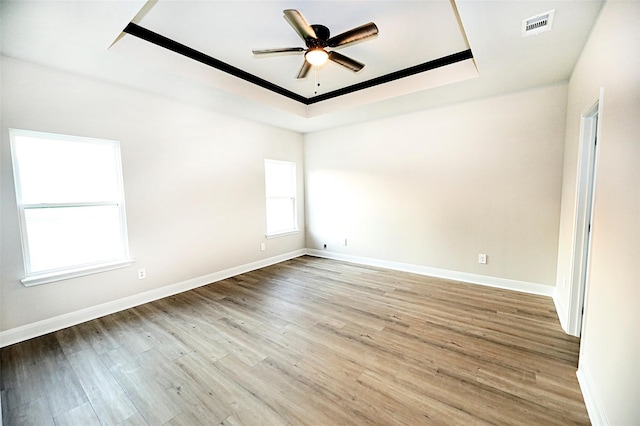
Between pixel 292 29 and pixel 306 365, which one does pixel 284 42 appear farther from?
pixel 306 365

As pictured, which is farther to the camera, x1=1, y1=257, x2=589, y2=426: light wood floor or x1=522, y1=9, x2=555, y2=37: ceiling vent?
x1=522, y1=9, x2=555, y2=37: ceiling vent

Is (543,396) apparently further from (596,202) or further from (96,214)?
(96,214)

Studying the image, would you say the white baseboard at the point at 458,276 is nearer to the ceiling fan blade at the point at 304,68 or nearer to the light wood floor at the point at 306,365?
the light wood floor at the point at 306,365

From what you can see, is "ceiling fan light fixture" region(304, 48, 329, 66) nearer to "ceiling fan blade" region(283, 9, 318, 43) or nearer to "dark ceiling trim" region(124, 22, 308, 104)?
"ceiling fan blade" region(283, 9, 318, 43)

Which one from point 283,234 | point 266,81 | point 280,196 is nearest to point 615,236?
point 266,81

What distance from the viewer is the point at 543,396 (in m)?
1.63

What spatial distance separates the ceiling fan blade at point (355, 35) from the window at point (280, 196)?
281cm

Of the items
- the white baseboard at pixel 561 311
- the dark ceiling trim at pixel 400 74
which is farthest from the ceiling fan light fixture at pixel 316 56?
the white baseboard at pixel 561 311

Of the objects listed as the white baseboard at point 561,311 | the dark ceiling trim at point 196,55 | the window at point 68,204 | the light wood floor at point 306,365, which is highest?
the dark ceiling trim at point 196,55

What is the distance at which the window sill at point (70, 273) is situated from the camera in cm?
238

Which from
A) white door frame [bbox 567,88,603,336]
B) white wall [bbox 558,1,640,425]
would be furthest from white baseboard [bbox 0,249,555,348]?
white wall [bbox 558,1,640,425]

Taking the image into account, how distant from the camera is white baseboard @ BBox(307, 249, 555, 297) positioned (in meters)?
3.21

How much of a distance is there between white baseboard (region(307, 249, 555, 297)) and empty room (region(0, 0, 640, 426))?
3cm

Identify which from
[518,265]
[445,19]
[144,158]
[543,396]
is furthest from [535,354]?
[144,158]
